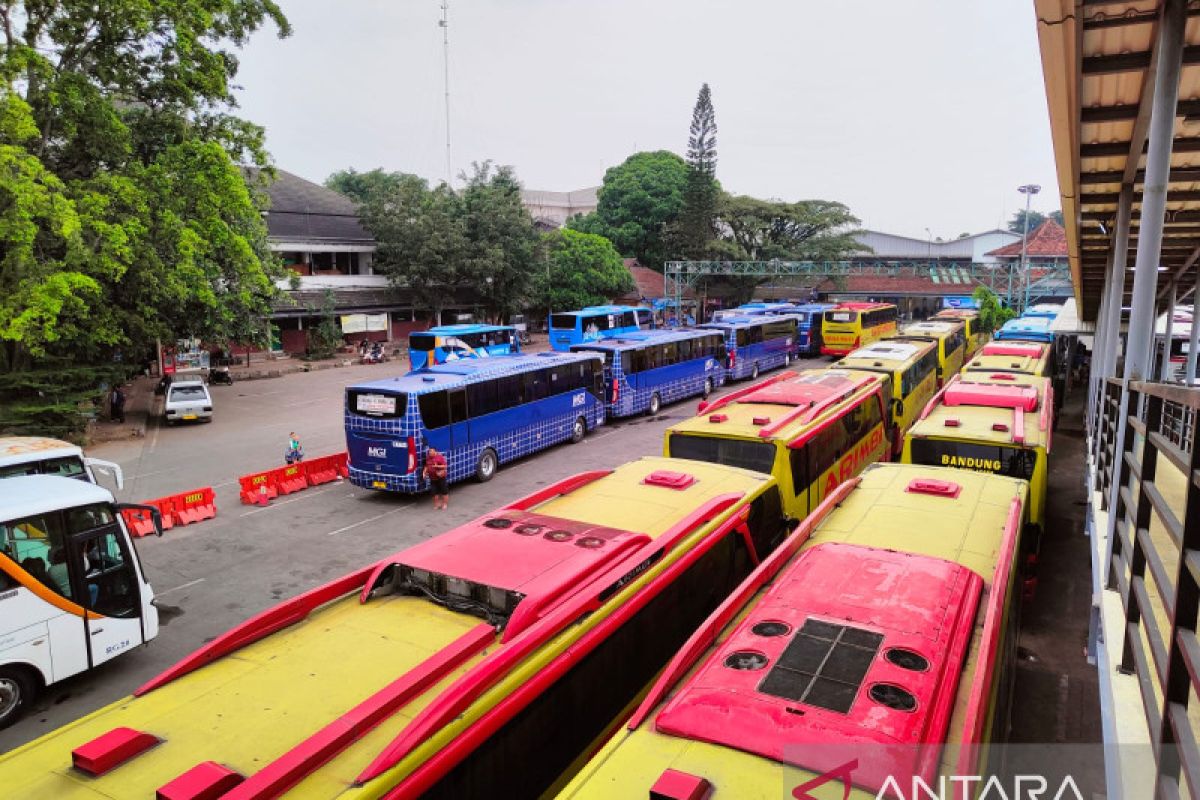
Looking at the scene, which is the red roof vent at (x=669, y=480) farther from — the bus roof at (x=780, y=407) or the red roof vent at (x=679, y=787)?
the red roof vent at (x=679, y=787)

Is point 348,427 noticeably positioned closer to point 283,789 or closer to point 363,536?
point 363,536

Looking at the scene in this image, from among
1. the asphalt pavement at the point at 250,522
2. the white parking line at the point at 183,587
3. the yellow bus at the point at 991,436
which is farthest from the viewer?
the white parking line at the point at 183,587

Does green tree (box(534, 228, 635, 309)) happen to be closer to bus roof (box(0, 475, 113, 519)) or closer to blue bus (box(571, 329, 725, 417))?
Result: blue bus (box(571, 329, 725, 417))

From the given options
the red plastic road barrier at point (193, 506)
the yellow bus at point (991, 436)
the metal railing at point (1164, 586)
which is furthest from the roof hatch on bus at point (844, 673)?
the red plastic road barrier at point (193, 506)

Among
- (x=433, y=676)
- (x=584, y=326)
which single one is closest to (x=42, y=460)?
(x=433, y=676)

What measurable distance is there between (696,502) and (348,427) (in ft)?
28.0

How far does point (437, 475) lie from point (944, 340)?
1671cm

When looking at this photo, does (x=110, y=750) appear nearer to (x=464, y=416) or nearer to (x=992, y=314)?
(x=464, y=416)

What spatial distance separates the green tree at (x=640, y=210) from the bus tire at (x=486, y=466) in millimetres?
40407

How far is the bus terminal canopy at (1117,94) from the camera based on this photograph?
15.4ft

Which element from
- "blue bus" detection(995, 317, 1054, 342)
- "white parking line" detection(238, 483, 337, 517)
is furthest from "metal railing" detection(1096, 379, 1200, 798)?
"blue bus" detection(995, 317, 1054, 342)

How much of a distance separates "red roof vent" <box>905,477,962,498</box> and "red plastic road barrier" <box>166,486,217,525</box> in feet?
37.4

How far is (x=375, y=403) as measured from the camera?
13.6 m

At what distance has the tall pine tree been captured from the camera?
50.1 m
